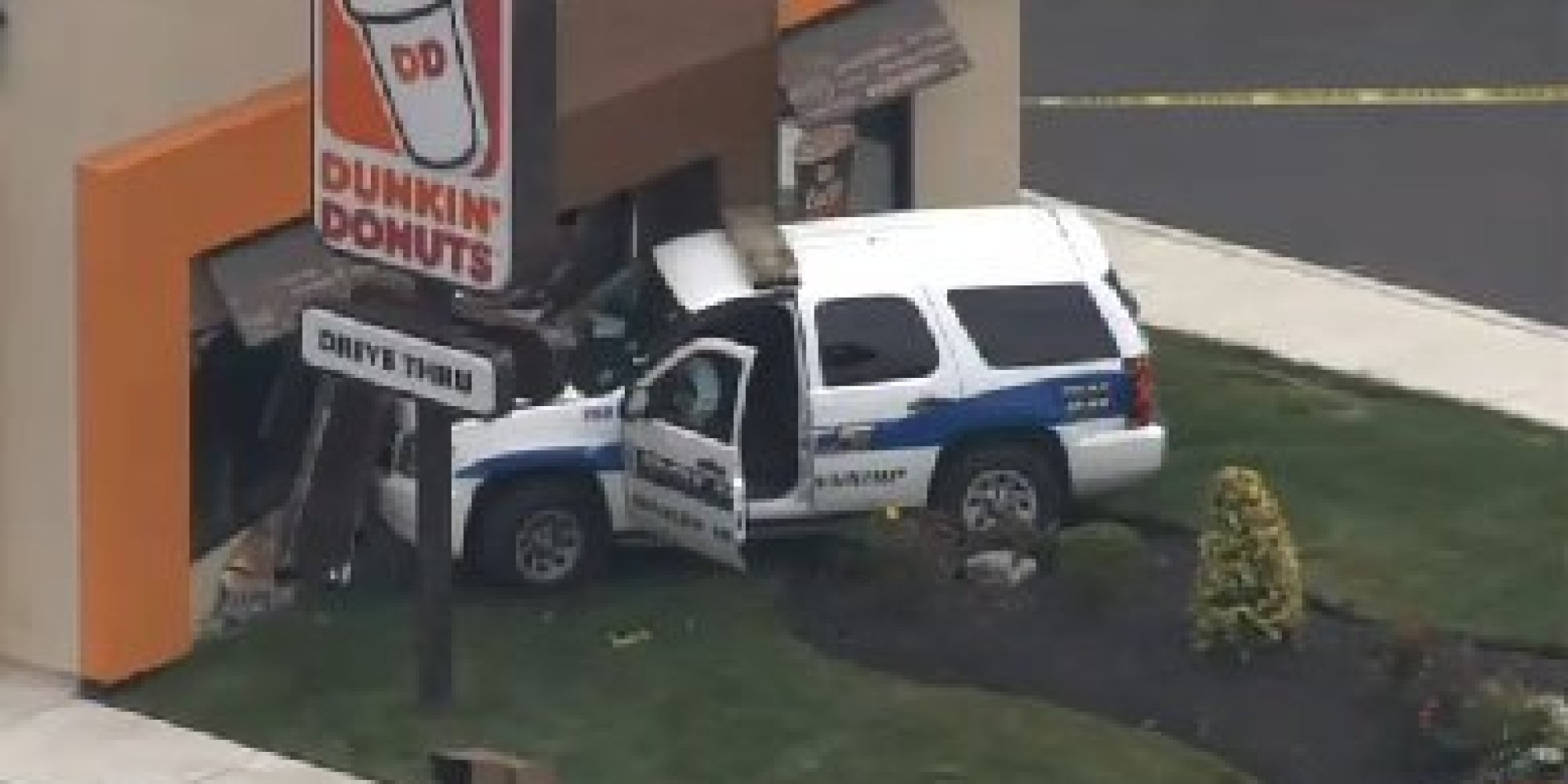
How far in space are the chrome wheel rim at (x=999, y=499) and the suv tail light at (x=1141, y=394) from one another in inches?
31.6

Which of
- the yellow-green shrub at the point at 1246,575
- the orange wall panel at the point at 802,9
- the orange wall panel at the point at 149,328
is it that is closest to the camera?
the yellow-green shrub at the point at 1246,575

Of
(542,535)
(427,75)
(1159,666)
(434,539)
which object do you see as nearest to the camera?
(427,75)

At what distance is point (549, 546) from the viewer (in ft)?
80.7

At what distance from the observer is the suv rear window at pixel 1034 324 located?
81.2ft

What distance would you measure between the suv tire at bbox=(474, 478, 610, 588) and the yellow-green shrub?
13.7 feet

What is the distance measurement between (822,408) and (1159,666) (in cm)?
292

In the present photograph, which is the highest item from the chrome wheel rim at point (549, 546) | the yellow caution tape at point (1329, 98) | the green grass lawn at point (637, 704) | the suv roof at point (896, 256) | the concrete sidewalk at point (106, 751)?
the yellow caution tape at point (1329, 98)

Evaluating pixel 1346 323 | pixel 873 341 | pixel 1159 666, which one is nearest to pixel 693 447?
pixel 873 341

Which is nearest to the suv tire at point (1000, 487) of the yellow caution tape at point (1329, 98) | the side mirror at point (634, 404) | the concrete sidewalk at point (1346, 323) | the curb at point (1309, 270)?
the side mirror at point (634, 404)

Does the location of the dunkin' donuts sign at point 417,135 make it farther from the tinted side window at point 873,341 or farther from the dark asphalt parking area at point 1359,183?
the dark asphalt parking area at point 1359,183

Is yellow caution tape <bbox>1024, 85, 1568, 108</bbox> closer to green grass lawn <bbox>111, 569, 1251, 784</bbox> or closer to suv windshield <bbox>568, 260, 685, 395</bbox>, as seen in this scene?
suv windshield <bbox>568, 260, 685, 395</bbox>

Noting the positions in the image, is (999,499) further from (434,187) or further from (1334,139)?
(1334,139)

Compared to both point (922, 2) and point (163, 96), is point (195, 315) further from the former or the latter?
point (922, 2)

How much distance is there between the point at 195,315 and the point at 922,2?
735 cm
